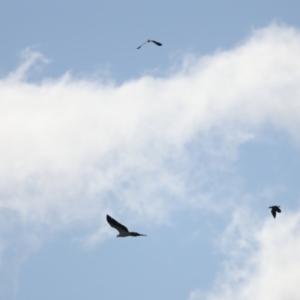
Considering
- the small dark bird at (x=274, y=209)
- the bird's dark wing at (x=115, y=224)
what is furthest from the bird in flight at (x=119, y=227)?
the small dark bird at (x=274, y=209)

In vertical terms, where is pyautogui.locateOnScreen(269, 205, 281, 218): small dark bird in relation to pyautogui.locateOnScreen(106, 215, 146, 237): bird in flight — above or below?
above

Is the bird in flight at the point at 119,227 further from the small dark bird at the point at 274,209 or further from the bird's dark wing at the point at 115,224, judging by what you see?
the small dark bird at the point at 274,209

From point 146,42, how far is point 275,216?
34952 mm

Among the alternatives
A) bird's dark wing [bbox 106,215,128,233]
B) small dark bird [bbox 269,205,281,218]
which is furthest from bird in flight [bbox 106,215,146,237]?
small dark bird [bbox 269,205,281,218]

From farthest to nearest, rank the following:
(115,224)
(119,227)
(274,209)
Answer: (274,209) < (119,227) < (115,224)

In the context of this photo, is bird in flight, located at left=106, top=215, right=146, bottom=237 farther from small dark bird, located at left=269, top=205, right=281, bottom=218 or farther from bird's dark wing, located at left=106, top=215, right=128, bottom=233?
small dark bird, located at left=269, top=205, right=281, bottom=218

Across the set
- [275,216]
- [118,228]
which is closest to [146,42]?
[118,228]

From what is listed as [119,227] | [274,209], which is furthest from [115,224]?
[274,209]

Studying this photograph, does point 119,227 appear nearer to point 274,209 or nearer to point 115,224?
point 115,224

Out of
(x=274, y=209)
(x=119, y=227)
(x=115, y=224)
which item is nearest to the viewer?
(x=115, y=224)

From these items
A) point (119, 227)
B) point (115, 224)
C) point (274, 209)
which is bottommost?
point (119, 227)

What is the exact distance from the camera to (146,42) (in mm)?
105125

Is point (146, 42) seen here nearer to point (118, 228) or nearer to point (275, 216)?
point (118, 228)

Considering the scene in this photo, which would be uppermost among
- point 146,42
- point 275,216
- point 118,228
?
point 146,42
